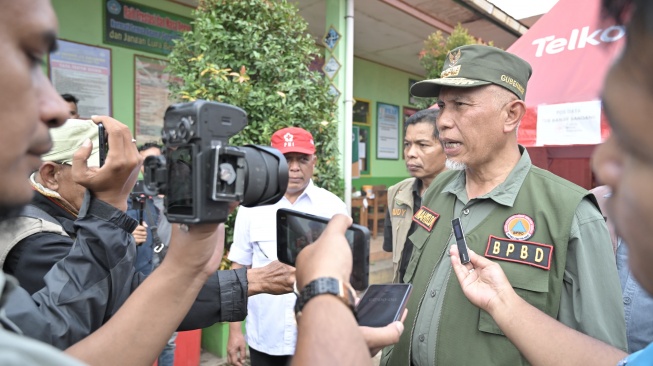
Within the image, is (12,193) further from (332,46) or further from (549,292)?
(332,46)

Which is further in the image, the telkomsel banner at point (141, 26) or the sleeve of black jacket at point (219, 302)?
the telkomsel banner at point (141, 26)

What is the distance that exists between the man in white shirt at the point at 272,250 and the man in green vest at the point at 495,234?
2.92 ft

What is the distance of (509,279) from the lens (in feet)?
5.37

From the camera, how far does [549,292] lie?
1600 millimetres

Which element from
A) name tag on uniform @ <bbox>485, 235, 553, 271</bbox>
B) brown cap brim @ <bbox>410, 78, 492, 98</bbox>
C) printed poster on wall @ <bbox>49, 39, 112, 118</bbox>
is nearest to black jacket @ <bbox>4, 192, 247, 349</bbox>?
name tag on uniform @ <bbox>485, 235, 553, 271</bbox>

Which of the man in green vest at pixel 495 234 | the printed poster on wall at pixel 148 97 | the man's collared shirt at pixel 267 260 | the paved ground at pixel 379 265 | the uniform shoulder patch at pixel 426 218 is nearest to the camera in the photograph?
the man in green vest at pixel 495 234

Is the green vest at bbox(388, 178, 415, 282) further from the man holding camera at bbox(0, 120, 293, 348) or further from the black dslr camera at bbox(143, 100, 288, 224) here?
the black dslr camera at bbox(143, 100, 288, 224)

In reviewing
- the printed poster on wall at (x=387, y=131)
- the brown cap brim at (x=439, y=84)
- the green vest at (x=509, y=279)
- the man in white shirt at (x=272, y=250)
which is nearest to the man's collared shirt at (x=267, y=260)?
the man in white shirt at (x=272, y=250)

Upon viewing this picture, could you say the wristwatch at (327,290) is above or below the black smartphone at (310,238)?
below

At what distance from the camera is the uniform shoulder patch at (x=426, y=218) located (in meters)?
1.98

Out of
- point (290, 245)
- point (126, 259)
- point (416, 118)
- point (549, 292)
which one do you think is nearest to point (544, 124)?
point (416, 118)

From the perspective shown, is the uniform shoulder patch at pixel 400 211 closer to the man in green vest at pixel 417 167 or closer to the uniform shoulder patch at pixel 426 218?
the man in green vest at pixel 417 167

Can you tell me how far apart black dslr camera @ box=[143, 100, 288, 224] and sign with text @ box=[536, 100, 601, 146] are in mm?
2885

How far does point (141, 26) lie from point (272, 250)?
12.0 feet
